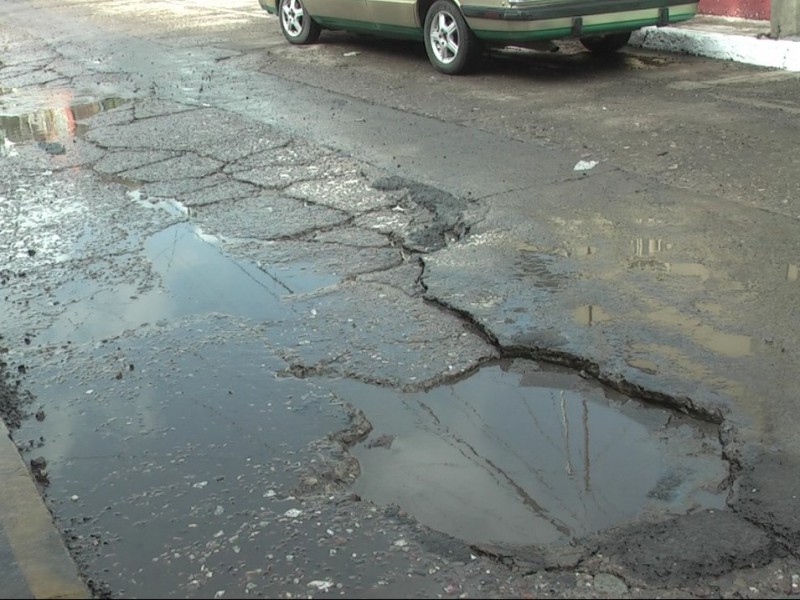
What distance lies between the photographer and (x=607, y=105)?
333 inches

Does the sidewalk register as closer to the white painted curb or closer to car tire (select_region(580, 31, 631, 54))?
the white painted curb

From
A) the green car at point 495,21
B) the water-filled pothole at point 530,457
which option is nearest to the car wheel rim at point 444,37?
the green car at point 495,21

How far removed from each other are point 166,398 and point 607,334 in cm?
192

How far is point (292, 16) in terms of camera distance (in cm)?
1297

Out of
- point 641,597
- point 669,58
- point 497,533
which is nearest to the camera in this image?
point 641,597

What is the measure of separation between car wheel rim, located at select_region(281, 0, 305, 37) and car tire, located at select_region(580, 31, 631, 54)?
158 inches

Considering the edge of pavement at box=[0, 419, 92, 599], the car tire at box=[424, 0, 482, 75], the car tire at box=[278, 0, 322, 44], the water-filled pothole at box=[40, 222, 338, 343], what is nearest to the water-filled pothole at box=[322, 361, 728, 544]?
the edge of pavement at box=[0, 419, 92, 599]

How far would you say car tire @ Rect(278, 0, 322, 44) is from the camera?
1280 centimetres

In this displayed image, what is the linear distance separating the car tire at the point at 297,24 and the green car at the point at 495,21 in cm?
108

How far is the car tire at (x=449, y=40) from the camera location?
32.2 feet

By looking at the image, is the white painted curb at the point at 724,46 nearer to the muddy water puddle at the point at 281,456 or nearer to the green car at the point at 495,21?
the green car at the point at 495,21

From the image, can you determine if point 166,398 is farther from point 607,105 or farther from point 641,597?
point 607,105

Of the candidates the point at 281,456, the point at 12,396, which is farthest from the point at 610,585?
the point at 12,396

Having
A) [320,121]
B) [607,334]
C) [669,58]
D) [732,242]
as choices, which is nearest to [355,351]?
[607,334]
